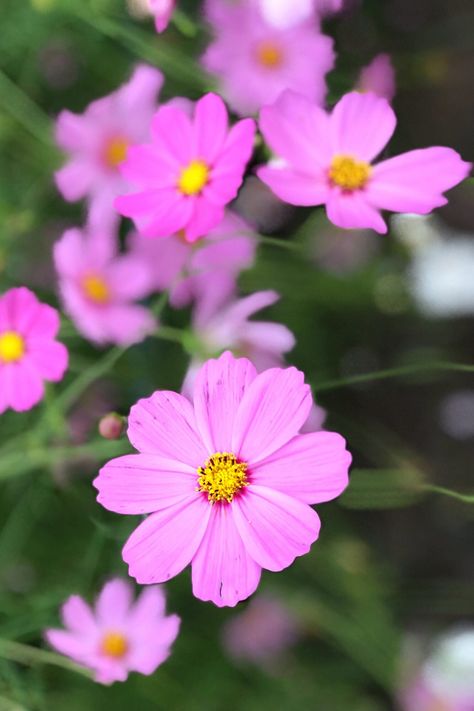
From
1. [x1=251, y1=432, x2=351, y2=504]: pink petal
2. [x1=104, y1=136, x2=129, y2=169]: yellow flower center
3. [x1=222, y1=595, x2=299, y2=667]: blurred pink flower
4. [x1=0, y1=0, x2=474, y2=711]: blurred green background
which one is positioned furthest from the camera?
[x1=222, y1=595, x2=299, y2=667]: blurred pink flower

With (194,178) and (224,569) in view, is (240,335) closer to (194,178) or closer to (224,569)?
(194,178)

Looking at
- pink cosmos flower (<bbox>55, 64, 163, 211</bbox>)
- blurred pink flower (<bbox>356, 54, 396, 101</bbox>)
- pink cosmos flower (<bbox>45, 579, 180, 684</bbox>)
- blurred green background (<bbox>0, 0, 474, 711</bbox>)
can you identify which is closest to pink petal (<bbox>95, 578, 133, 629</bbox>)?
pink cosmos flower (<bbox>45, 579, 180, 684</bbox>)

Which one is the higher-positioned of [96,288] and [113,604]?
[96,288]

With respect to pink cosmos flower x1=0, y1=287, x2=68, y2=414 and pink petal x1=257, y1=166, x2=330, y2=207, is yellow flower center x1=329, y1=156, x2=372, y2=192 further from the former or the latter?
pink cosmos flower x1=0, y1=287, x2=68, y2=414

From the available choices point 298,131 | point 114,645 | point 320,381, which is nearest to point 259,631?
point 320,381

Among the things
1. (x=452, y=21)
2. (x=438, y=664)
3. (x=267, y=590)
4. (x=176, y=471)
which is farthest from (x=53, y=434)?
(x=452, y=21)

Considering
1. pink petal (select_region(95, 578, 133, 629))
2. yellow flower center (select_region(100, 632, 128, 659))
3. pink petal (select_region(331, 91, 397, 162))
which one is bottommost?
yellow flower center (select_region(100, 632, 128, 659))
